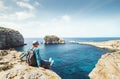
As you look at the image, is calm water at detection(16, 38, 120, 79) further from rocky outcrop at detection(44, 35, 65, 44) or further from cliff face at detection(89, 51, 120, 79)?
rocky outcrop at detection(44, 35, 65, 44)

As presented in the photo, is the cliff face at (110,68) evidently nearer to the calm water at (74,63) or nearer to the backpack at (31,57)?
the calm water at (74,63)

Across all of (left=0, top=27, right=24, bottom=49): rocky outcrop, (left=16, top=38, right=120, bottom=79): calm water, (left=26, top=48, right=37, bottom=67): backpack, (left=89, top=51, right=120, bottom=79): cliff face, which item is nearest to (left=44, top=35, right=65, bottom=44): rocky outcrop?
(left=0, top=27, right=24, bottom=49): rocky outcrop

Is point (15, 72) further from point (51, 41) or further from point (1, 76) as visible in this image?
point (51, 41)

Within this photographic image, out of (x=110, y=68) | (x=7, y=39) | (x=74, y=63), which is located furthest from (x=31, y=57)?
(x=7, y=39)

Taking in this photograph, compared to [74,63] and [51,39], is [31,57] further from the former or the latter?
[51,39]

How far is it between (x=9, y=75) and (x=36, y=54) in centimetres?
271

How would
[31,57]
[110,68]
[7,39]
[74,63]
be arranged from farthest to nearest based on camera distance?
[7,39], [74,63], [110,68], [31,57]

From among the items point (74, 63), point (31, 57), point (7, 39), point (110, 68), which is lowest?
point (74, 63)

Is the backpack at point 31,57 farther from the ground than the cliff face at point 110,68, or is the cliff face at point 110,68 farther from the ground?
the backpack at point 31,57

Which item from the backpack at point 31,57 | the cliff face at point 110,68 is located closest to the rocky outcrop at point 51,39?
the cliff face at point 110,68

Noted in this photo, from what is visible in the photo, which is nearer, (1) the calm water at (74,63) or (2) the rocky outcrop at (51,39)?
(1) the calm water at (74,63)

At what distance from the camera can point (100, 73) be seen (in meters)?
28.8

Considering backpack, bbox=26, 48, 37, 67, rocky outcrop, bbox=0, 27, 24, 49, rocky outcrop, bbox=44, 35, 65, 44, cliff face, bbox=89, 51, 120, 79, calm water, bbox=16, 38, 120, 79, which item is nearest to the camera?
backpack, bbox=26, 48, 37, 67

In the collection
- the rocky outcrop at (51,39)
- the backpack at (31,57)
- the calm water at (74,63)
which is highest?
the backpack at (31,57)
